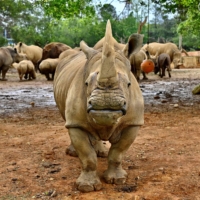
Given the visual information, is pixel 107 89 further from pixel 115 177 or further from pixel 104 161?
pixel 104 161

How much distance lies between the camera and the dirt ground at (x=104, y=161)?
4.04 metres

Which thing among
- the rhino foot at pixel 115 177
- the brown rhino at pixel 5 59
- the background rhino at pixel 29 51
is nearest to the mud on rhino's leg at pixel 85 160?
the rhino foot at pixel 115 177

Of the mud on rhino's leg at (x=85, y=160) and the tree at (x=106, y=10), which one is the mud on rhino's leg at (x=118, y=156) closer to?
the mud on rhino's leg at (x=85, y=160)

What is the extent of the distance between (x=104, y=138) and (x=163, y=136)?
8.54 ft

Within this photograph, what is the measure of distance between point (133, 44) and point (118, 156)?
123 cm

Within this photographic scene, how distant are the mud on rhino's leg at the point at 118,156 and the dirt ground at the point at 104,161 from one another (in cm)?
9

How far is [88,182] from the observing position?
405cm

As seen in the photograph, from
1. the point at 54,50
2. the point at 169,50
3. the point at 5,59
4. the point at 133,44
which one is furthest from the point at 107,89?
the point at 169,50

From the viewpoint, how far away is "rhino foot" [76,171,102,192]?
404 centimetres

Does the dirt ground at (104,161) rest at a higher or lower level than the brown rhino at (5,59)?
lower

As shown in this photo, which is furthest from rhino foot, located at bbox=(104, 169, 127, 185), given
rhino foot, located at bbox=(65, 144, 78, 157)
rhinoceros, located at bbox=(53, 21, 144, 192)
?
rhino foot, located at bbox=(65, 144, 78, 157)

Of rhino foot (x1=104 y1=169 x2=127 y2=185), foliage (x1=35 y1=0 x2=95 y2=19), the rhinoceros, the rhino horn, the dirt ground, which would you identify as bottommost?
the dirt ground

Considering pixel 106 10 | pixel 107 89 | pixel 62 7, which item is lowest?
pixel 107 89

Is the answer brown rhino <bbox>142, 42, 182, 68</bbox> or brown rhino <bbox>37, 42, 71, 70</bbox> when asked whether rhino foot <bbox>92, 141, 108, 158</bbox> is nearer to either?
brown rhino <bbox>37, 42, 71, 70</bbox>
